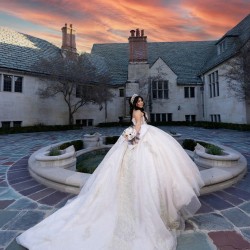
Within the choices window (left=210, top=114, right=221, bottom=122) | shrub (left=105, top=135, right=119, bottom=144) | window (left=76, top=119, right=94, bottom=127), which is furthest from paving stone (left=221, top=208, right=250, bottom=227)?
window (left=76, top=119, right=94, bottom=127)

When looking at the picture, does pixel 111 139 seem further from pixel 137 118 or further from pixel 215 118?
pixel 215 118

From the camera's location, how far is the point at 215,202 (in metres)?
4.00

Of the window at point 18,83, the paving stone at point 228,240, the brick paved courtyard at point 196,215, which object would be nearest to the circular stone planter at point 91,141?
the brick paved courtyard at point 196,215

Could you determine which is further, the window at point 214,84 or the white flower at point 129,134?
the window at point 214,84

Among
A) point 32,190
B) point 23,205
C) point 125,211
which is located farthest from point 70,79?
point 125,211

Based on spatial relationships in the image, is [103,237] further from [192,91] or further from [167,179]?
[192,91]

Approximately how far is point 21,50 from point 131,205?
22662 mm

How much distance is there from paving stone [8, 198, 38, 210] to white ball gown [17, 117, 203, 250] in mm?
1190

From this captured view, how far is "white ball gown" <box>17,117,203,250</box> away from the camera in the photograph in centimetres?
253

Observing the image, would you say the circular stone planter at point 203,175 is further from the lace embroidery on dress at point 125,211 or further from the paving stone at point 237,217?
the lace embroidery on dress at point 125,211

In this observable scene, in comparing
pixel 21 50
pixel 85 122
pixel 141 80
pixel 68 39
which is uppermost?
pixel 68 39

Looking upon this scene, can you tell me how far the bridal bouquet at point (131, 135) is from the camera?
312cm

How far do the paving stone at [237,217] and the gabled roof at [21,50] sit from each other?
66.8ft

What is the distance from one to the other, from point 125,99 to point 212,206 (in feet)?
72.6
